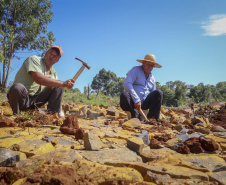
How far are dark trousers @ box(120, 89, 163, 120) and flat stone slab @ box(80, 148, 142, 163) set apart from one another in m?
2.41

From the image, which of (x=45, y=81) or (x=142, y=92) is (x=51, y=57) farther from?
(x=142, y=92)

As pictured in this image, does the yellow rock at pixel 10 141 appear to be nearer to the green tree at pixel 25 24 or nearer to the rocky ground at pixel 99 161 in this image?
the rocky ground at pixel 99 161

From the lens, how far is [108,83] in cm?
4094

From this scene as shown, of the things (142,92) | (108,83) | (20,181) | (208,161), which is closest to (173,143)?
(208,161)

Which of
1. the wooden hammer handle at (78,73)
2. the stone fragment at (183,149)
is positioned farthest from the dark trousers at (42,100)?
the stone fragment at (183,149)

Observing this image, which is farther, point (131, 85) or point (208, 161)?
point (131, 85)

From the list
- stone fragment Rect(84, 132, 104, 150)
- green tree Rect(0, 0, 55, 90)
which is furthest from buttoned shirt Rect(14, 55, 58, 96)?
green tree Rect(0, 0, 55, 90)

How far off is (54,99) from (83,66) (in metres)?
0.83

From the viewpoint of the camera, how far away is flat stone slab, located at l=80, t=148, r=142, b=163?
1.62m

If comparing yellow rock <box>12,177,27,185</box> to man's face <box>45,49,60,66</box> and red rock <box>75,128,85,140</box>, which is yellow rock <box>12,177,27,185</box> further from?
man's face <box>45,49,60,66</box>

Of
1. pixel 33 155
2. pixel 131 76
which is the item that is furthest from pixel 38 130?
pixel 131 76

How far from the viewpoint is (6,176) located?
1.29 m

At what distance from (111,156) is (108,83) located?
39318 mm

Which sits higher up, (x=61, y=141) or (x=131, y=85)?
(x=131, y=85)
